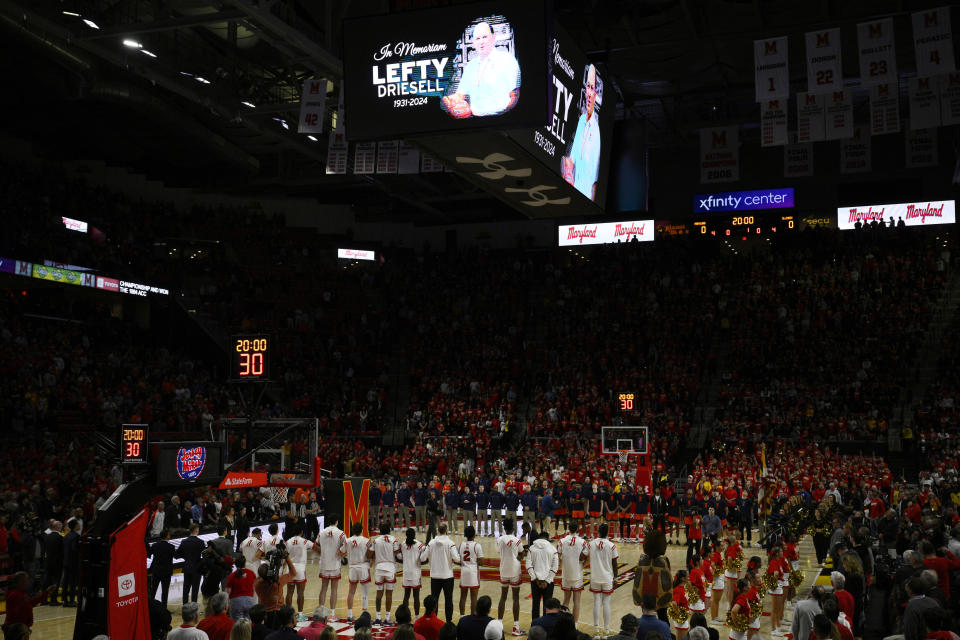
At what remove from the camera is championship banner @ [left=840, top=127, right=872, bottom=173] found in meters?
29.7

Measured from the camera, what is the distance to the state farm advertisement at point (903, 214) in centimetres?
3697

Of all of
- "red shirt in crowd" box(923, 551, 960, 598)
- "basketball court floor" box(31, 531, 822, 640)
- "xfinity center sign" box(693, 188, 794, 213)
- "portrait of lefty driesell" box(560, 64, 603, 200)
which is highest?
"xfinity center sign" box(693, 188, 794, 213)

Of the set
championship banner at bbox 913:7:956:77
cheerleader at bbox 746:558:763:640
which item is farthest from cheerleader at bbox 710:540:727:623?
championship banner at bbox 913:7:956:77

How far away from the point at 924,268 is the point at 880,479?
1299 centimetres

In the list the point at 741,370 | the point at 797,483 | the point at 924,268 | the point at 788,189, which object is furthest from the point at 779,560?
the point at 788,189

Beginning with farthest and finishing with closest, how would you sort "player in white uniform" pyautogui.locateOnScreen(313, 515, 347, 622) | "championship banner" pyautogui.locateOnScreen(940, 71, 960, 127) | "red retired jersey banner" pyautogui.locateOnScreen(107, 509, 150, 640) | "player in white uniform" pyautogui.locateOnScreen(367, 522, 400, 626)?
"championship banner" pyautogui.locateOnScreen(940, 71, 960, 127), "player in white uniform" pyautogui.locateOnScreen(313, 515, 347, 622), "player in white uniform" pyautogui.locateOnScreen(367, 522, 400, 626), "red retired jersey banner" pyautogui.locateOnScreen(107, 509, 150, 640)

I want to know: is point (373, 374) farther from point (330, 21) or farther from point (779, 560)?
point (779, 560)

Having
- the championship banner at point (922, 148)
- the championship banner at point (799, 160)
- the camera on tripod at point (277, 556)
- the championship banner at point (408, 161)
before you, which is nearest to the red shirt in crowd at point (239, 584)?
the camera on tripod at point (277, 556)

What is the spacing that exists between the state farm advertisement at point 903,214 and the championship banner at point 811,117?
14571mm

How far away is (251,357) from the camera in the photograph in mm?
16266

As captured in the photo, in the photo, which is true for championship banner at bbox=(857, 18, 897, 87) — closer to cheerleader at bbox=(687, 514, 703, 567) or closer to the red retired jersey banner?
cheerleader at bbox=(687, 514, 703, 567)

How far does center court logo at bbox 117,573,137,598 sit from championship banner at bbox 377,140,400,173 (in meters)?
17.2

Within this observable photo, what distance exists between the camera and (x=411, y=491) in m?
27.2

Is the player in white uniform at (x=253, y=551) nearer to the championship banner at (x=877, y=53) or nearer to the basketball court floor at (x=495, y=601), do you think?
the basketball court floor at (x=495, y=601)
